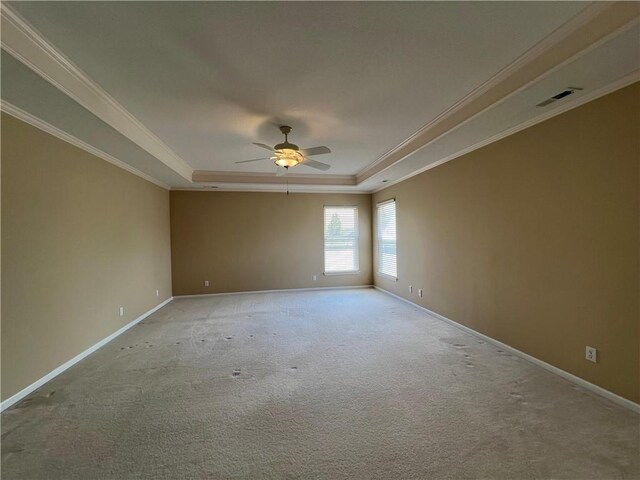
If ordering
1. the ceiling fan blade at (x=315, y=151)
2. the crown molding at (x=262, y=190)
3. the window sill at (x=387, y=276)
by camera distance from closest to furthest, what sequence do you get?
1. the ceiling fan blade at (x=315, y=151)
2. the window sill at (x=387, y=276)
3. the crown molding at (x=262, y=190)

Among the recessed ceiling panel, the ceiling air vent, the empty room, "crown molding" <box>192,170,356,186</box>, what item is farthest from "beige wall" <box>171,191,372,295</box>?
the ceiling air vent

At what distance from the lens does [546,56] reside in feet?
6.45

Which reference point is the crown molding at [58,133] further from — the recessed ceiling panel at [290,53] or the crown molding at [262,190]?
the crown molding at [262,190]

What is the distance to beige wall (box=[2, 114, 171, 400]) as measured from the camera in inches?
A: 93.0

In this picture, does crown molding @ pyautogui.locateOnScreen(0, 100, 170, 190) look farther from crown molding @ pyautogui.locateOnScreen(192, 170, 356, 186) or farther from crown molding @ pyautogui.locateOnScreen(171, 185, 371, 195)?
crown molding @ pyautogui.locateOnScreen(171, 185, 371, 195)

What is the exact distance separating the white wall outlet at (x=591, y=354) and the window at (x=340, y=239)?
491 centimetres

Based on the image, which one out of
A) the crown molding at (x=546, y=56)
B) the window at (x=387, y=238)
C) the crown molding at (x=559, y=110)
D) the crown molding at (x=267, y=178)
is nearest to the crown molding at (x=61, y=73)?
the crown molding at (x=267, y=178)

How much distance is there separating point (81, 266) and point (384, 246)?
214 inches

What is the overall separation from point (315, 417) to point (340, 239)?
519 centimetres

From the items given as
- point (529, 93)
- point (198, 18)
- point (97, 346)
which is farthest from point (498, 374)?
point (97, 346)

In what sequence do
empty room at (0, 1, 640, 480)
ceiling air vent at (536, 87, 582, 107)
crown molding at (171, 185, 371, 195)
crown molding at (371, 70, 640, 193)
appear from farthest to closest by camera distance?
crown molding at (171, 185, 371, 195) < ceiling air vent at (536, 87, 582, 107) < crown molding at (371, 70, 640, 193) < empty room at (0, 1, 640, 480)

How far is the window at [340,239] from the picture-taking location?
22.9 feet

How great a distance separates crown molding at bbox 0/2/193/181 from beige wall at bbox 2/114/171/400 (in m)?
0.67

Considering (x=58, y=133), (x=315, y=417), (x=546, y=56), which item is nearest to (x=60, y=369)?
(x=58, y=133)
